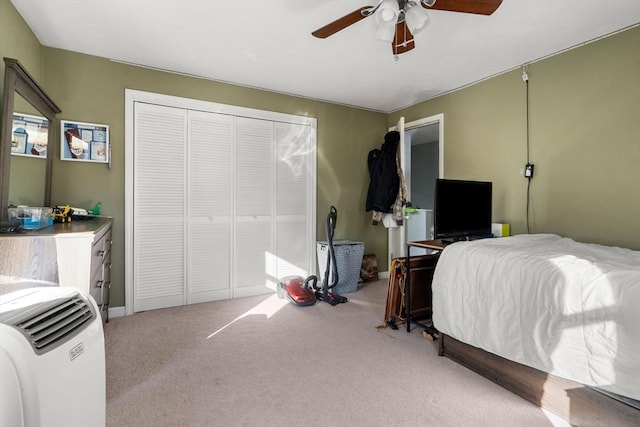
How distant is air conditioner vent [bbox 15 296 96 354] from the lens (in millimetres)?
892

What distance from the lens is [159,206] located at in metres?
3.22

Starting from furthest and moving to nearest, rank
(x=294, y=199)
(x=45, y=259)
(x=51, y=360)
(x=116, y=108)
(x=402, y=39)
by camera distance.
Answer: (x=294, y=199), (x=116, y=108), (x=402, y=39), (x=45, y=259), (x=51, y=360)

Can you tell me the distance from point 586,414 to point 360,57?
2947 mm

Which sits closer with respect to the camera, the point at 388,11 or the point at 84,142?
the point at 388,11

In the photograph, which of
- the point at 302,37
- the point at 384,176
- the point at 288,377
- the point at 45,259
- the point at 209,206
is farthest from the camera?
the point at 384,176

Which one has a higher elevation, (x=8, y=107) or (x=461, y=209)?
(x=8, y=107)

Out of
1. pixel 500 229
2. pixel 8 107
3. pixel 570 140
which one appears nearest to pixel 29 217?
pixel 8 107

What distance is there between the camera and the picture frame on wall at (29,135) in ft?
6.55

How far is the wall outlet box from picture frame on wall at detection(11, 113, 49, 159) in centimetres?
385

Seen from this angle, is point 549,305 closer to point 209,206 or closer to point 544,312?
point 544,312

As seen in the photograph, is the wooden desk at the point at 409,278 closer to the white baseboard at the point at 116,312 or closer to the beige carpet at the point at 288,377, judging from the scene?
the beige carpet at the point at 288,377

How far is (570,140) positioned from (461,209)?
110cm

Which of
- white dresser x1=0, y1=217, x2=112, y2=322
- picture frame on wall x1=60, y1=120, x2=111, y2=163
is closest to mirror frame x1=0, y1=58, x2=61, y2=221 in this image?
white dresser x1=0, y1=217, x2=112, y2=322

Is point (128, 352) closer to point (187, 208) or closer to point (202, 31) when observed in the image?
point (187, 208)
